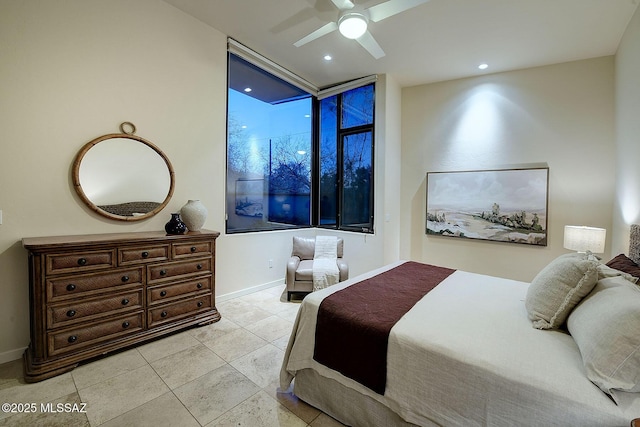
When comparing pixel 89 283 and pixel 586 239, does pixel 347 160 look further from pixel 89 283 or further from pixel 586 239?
pixel 89 283

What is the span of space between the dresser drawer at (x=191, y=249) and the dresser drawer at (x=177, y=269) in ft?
0.21

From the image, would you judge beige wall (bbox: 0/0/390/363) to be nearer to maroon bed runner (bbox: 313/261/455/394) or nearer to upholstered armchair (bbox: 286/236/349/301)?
upholstered armchair (bbox: 286/236/349/301)

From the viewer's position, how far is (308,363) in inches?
68.6

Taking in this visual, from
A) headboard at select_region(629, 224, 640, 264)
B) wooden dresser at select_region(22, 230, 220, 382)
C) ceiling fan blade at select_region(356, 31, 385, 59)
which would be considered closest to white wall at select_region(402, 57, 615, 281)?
headboard at select_region(629, 224, 640, 264)

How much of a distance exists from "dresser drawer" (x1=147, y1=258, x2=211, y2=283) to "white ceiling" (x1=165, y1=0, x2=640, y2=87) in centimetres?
265

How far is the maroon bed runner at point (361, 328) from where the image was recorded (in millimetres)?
1480

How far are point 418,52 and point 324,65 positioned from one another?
4.19ft

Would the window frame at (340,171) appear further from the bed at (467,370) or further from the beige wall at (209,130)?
the bed at (467,370)

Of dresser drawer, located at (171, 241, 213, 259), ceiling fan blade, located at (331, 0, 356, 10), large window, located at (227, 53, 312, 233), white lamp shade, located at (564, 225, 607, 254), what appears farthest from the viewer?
large window, located at (227, 53, 312, 233)

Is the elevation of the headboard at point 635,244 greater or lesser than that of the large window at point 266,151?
lesser

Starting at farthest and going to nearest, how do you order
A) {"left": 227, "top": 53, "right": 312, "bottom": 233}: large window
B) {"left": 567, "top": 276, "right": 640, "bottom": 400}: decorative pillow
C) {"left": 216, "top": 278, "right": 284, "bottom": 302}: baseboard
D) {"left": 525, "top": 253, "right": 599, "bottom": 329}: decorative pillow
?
1. {"left": 227, "top": 53, "right": 312, "bottom": 233}: large window
2. {"left": 216, "top": 278, "right": 284, "bottom": 302}: baseboard
3. {"left": 525, "top": 253, "right": 599, "bottom": 329}: decorative pillow
4. {"left": 567, "top": 276, "right": 640, "bottom": 400}: decorative pillow

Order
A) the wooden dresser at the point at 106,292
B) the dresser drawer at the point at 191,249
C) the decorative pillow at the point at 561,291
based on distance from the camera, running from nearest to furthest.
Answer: the decorative pillow at the point at 561,291 < the wooden dresser at the point at 106,292 < the dresser drawer at the point at 191,249

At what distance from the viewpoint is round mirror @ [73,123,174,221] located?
2.46m

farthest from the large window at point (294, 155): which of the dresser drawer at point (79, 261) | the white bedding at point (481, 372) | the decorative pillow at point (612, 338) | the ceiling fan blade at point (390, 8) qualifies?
the decorative pillow at point (612, 338)
